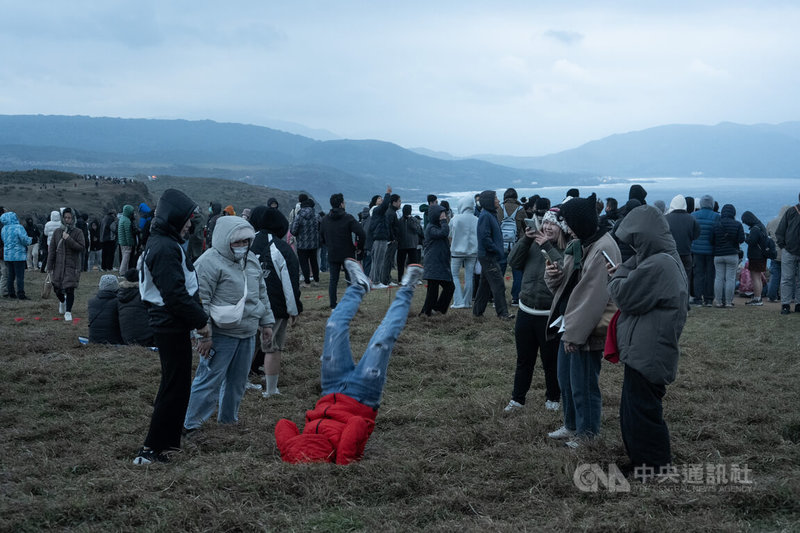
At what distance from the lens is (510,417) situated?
5949 mm

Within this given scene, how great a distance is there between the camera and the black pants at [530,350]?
19.4 ft

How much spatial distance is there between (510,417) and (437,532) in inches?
91.9

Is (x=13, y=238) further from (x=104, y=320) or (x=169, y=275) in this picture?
(x=169, y=275)

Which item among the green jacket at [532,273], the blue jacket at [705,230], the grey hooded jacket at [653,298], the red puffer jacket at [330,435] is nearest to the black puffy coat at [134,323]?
the red puffer jacket at [330,435]

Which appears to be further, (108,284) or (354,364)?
(108,284)

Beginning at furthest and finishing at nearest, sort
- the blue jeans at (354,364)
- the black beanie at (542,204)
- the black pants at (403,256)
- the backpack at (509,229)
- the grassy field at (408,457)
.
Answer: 1. the black pants at (403,256)
2. the backpack at (509,229)
3. the black beanie at (542,204)
4. the blue jeans at (354,364)
5. the grassy field at (408,457)

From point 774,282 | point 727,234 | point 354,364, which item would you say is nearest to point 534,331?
point 354,364

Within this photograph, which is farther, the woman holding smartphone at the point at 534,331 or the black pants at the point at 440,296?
the black pants at the point at 440,296

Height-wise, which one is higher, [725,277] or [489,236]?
[489,236]

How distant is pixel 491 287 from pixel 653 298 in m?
6.45

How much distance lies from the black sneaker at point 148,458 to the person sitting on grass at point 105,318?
4666mm

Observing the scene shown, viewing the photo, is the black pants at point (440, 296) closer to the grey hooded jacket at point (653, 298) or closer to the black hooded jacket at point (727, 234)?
the black hooded jacket at point (727, 234)

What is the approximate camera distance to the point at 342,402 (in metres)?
4.89

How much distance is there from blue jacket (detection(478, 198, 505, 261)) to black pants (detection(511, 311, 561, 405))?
420cm
